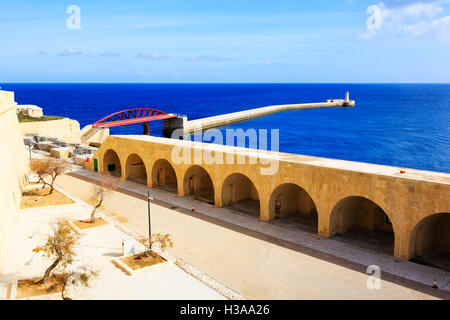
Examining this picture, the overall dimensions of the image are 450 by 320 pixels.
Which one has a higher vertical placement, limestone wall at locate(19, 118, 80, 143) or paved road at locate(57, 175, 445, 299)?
limestone wall at locate(19, 118, 80, 143)

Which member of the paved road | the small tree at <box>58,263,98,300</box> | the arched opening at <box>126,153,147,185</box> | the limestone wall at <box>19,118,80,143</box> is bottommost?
the paved road

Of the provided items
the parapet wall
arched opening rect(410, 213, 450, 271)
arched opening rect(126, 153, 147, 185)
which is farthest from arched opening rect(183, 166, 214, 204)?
arched opening rect(410, 213, 450, 271)

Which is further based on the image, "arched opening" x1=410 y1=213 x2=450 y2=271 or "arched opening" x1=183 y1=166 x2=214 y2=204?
"arched opening" x1=183 y1=166 x2=214 y2=204

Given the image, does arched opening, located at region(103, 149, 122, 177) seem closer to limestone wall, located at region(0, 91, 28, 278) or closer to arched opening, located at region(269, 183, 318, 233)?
limestone wall, located at region(0, 91, 28, 278)

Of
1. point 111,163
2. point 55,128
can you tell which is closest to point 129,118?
point 55,128

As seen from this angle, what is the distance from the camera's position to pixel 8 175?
2602 cm

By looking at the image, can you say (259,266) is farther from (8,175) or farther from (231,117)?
(231,117)

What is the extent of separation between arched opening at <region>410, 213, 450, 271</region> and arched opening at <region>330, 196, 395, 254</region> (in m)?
1.53

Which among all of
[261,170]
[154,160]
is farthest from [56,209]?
[261,170]

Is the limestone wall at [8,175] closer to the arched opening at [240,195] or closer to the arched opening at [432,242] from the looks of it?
the arched opening at [240,195]

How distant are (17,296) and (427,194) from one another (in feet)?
60.7

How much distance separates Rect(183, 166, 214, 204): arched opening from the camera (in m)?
30.3

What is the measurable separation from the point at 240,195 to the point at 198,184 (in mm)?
3841

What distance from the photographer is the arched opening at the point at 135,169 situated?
36219 millimetres
